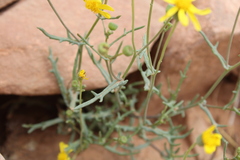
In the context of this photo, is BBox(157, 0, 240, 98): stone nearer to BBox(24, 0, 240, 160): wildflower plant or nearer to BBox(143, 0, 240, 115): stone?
BBox(143, 0, 240, 115): stone

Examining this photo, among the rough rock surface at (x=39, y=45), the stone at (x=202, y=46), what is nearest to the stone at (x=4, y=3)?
the rough rock surface at (x=39, y=45)

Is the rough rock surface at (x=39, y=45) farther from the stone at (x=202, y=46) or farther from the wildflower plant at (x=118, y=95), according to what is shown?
the stone at (x=202, y=46)

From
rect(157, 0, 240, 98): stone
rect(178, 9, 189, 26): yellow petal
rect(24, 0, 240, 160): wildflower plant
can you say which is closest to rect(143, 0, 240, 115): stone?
rect(157, 0, 240, 98): stone

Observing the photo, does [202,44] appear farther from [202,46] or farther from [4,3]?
[4,3]

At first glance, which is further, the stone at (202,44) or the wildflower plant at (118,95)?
the stone at (202,44)

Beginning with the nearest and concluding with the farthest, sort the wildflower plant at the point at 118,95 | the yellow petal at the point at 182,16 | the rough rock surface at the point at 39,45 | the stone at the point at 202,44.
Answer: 1. the yellow petal at the point at 182,16
2. the wildflower plant at the point at 118,95
3. the rough rock surface at the point at 39,45
4. the stone at the point at 202,44

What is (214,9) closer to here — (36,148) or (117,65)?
(117,65)

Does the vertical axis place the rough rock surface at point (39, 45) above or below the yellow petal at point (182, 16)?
below

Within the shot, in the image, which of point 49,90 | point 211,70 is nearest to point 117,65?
point 49,90

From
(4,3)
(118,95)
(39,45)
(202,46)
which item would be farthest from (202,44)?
(4,3)
